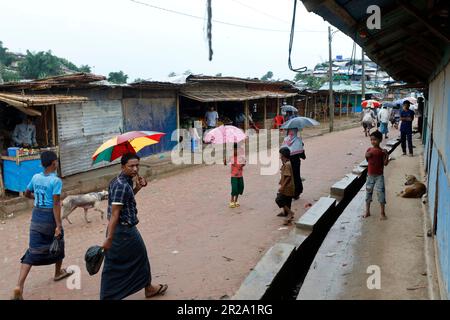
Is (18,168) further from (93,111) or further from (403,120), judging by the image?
(403,120)

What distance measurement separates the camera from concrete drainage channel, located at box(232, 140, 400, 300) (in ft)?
15.4

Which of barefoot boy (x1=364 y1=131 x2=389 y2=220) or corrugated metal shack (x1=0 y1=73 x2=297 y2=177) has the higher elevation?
corrugated metal shack (x1=0 y1=73 x2=297 y2=177)

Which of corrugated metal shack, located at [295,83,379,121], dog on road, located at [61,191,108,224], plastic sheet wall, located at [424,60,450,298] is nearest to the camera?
plastic sheet wall, located at [424,60,450,298]

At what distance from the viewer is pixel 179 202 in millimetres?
9523

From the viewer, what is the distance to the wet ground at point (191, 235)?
203 inches

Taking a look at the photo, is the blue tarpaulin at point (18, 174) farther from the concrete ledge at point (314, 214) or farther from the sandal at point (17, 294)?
the concrete ledge at point (314, 214)

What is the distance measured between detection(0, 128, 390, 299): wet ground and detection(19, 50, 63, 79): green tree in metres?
19.1

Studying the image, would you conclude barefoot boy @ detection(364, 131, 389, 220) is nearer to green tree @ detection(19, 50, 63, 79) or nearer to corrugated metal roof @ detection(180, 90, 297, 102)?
corrugated metal roof @ detection(180, 90, 297, 102)

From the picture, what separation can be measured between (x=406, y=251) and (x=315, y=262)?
4.27 ft

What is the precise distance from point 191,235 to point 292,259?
2122mm

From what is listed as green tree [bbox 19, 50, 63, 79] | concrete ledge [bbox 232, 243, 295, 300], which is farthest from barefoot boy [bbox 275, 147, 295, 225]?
green tree [bbox 19, 50, 63, 79]
